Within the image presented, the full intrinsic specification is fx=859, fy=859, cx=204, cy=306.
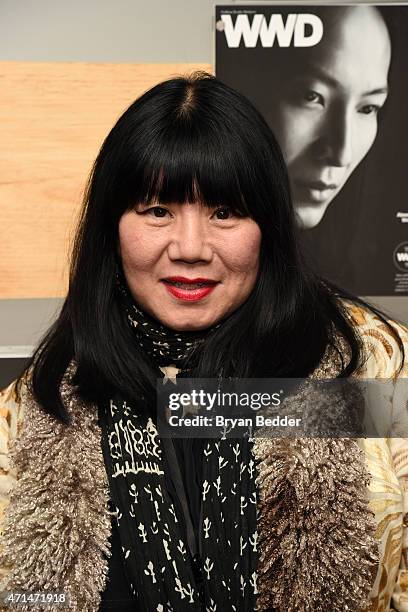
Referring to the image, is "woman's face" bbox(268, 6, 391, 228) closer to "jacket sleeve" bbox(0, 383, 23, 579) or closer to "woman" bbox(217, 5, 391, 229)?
"woman" bbox(217, 5, 391, 229)

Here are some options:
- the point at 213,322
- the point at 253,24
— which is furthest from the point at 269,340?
the point at 253,24

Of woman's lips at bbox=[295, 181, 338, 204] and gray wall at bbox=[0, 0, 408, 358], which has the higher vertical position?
gray wall at bbox=[0, 0, 408, 358]

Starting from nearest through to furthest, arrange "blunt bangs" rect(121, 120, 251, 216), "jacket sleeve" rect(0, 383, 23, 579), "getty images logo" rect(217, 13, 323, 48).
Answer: "blunt bangs" rect(121, 120, 251, 216)
"jacket sleeve" rect(0, 383, 23, 579)
"getty images logo" rect(217, 13, 323, 48)

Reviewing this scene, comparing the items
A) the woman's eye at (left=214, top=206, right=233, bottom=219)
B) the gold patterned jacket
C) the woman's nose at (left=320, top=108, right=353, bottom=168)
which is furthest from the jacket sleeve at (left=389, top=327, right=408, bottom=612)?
the woman's nose at (left=320, top=108, right=353, bottom=168)

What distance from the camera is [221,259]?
98cm

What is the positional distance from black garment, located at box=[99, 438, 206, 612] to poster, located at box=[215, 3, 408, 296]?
45 centimetres

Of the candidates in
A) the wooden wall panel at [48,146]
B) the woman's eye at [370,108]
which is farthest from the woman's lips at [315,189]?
the wooden wall panel at [48,146]

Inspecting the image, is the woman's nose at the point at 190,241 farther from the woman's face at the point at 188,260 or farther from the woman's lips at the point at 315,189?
the woman's lips at the point at 315,189

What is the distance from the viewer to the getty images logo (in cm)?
134

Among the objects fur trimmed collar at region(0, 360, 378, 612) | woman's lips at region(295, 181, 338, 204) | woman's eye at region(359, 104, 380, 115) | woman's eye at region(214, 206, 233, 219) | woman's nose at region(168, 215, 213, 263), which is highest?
woman's eye at region(359, 104, 380, 115)

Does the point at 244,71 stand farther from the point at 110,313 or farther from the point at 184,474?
the point at 184,474

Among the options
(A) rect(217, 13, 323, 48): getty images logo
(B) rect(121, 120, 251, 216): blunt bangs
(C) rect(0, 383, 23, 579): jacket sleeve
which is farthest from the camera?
(A) rect(217, 13, 323, 48): getty images logo

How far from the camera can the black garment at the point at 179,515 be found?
0.97 meters

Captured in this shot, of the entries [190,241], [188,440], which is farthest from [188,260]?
[188,440]
